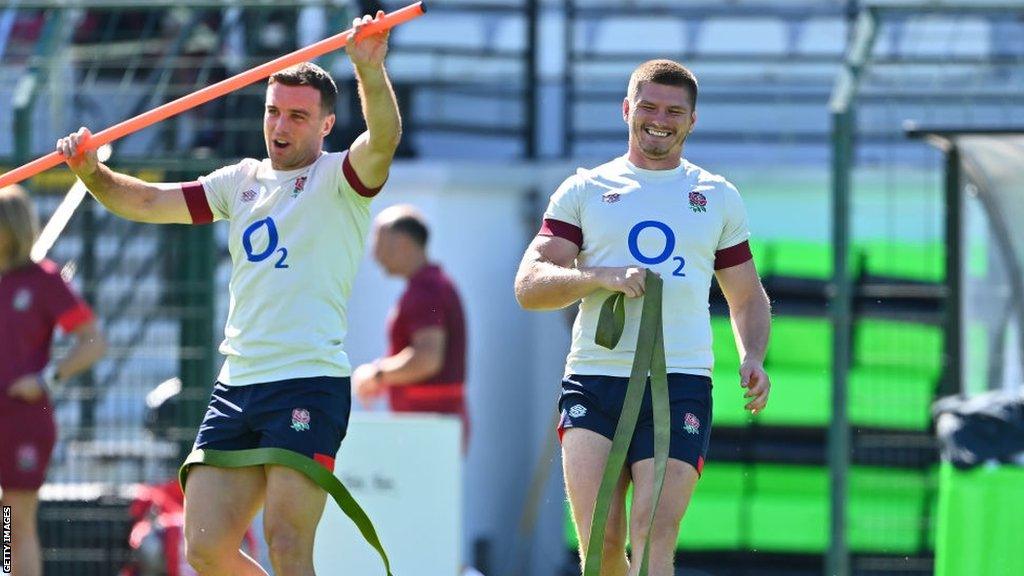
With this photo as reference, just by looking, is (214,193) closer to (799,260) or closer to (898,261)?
(898,261)

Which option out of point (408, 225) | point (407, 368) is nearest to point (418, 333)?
point (407, 368)

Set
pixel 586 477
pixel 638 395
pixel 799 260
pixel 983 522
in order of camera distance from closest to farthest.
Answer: pixel 638 395 → pixel 586 477 → pixel 983 522 → pixel 799 260

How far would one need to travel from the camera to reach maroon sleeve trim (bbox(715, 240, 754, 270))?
6059mm

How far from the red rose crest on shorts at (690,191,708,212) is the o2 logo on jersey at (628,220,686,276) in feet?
0.37

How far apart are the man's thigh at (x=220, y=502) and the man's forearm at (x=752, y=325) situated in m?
1.56

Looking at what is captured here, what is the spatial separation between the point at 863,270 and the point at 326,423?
498cm

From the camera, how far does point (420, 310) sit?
31.8 feet

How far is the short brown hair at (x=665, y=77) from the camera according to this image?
19.6 ft

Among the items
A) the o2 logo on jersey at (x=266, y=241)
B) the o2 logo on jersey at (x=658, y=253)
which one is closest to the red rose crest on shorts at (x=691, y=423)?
the o2 logo on jersey at (x=658, y=253)

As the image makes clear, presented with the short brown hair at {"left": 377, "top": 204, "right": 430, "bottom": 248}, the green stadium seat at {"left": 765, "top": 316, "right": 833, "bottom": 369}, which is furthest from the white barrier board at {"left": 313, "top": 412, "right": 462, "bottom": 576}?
the green stadium seat at {"left": 765, "top": 316, "right": 833, "bottom": 369}

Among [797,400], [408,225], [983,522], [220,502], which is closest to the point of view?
[220,502]

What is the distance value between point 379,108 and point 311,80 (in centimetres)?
43

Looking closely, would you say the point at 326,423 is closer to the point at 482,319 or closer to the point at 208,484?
the point at 208,484

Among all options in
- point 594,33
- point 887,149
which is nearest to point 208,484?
point 887,149
